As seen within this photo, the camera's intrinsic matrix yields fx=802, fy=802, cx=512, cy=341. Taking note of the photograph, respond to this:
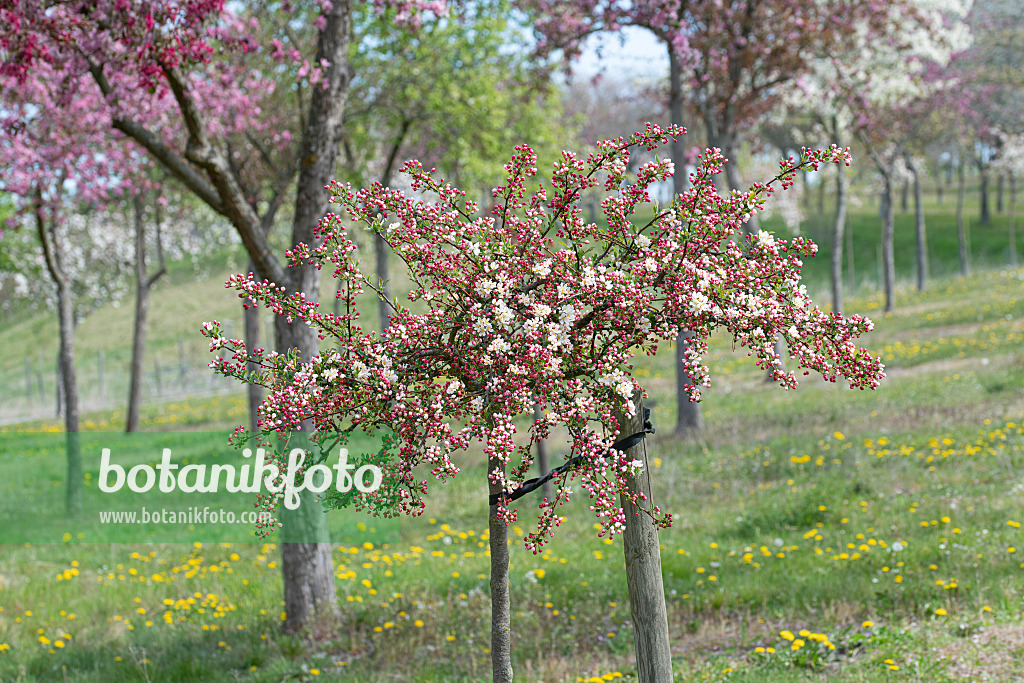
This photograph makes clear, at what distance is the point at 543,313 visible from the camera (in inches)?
129

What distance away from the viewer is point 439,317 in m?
3.56

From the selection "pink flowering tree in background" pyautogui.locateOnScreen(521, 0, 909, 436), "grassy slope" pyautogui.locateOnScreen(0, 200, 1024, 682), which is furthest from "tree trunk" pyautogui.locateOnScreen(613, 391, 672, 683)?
"pink flowering tree in background" pyautogui.locateOnScreen(521, 0, 909, 436)

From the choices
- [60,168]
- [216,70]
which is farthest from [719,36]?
[60,168]

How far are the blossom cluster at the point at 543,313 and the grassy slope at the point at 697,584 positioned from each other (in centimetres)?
276

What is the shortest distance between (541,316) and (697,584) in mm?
4503

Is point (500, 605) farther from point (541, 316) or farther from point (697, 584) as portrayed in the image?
point (697, 584)

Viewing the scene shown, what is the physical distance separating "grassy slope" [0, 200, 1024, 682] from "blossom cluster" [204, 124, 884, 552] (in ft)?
9.04

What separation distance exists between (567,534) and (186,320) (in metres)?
46.1

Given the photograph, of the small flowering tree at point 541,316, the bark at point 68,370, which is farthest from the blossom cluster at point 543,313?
the bark at point 68,370

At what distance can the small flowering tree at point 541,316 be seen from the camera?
332 cm

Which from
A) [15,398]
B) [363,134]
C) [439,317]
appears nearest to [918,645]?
[439,317]

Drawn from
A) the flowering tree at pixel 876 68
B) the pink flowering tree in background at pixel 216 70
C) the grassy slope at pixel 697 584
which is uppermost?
the flowering tree at pixel 876 68

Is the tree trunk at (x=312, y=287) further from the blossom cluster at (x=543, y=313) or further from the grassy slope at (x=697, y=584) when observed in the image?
the blossom cluster at (x=543, y=313)

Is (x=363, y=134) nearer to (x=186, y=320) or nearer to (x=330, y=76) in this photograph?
(x=330, y=76)
